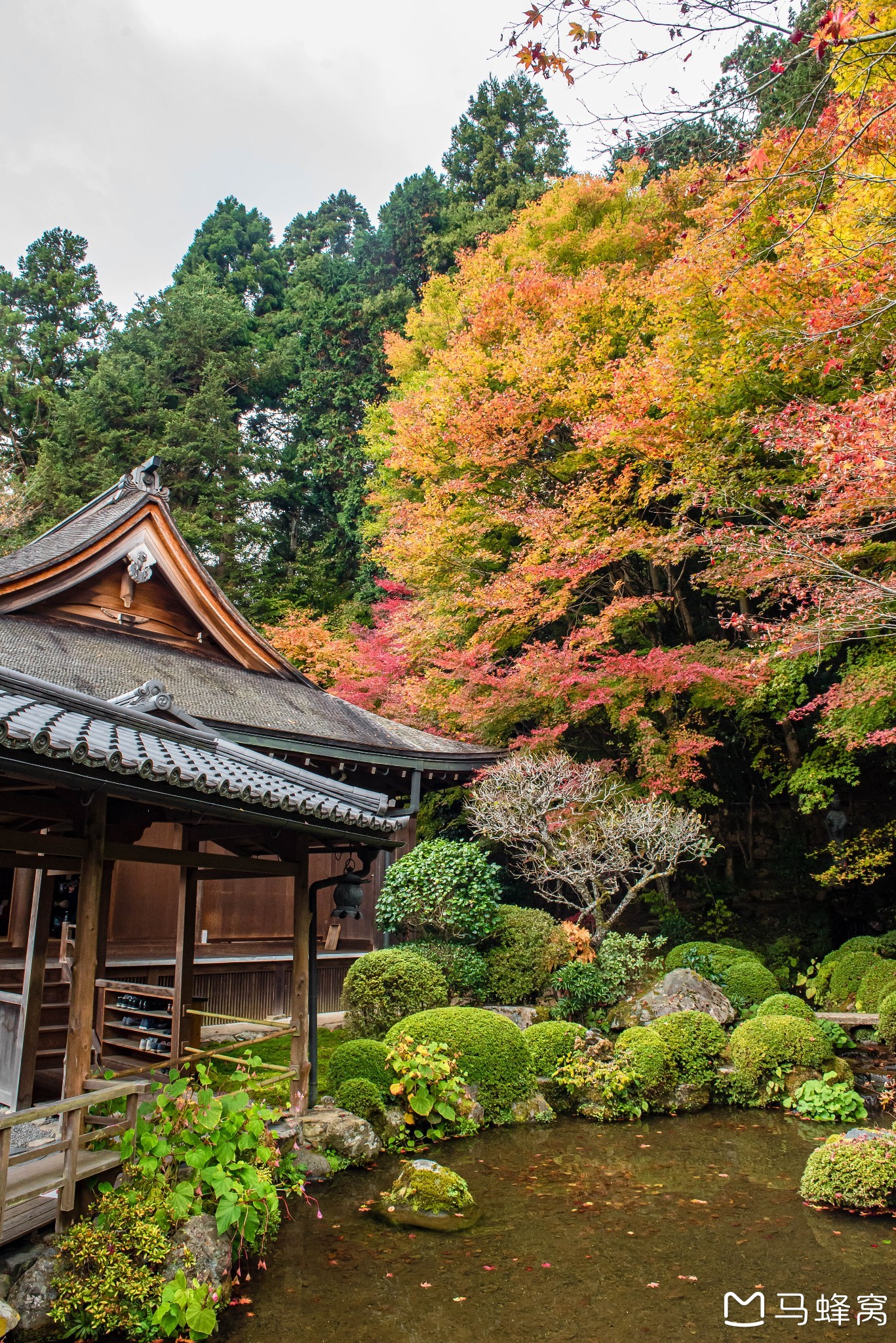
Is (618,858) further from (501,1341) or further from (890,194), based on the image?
(890,194)

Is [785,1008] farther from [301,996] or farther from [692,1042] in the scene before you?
[301,996]

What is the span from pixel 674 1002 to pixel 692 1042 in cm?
109

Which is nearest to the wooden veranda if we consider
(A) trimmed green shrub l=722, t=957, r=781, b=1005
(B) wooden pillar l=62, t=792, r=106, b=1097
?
(B) wooden pillar l=62, t=792, r=106, b=1097

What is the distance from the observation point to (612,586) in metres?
17.8

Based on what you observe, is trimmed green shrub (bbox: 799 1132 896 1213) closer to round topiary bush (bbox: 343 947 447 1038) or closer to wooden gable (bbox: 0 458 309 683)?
round topiary bush (bbox: 343 947 447 1038)

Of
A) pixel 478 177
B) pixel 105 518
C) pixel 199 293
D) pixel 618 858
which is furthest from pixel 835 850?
pixel 199 293

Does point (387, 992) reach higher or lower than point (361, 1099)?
higher

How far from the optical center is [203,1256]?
15.0ft

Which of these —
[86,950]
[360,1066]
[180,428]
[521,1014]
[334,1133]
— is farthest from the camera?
[180,428]

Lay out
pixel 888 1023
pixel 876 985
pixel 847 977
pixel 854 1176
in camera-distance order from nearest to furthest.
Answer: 1. pixel 854 1176
2. pixel 888 1023
3. pixel 876 985
4. pixel 847 977

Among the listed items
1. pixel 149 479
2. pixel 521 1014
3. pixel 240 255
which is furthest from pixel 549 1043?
pixel 240 255

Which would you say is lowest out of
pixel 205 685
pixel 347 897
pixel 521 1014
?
pixel 521 1014

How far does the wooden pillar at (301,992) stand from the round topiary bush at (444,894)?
360 centimetres

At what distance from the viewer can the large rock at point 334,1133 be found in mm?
6703
